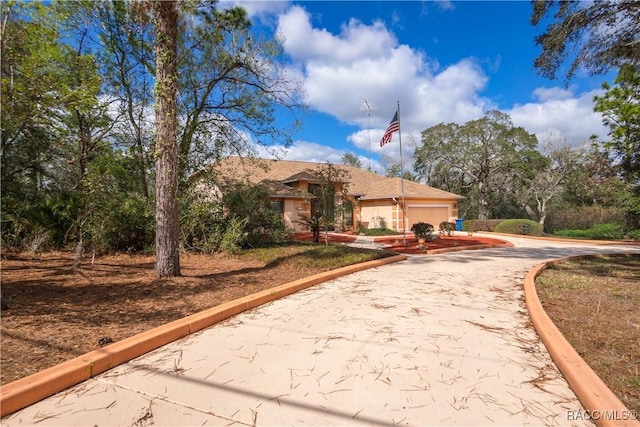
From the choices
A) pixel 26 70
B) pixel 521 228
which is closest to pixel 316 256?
pixel 26 70

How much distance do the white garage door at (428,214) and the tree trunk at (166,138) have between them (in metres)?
17.8

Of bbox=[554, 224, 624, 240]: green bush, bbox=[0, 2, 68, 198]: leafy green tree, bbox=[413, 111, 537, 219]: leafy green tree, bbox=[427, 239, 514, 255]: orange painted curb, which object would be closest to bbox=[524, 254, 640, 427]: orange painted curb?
bbox=[0, 2, 68, 198]: leafy green tree

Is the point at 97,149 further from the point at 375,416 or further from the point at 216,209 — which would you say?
the point at 375,416

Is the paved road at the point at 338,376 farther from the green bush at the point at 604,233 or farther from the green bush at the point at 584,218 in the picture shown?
the green bush at the point at 584,218

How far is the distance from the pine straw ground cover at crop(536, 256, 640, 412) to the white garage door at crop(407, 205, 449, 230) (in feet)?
43.7

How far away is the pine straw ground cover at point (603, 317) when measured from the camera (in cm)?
271

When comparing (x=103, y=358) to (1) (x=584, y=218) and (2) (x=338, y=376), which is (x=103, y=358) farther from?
(1) (x=584, y=218)

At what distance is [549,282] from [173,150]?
8.13m

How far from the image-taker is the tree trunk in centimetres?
556

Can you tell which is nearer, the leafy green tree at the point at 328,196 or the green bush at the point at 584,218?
the leafy green tree at the point at 328,196

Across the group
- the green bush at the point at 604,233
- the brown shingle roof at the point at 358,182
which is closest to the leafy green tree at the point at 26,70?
the brown shingle roof at the point at 358,182

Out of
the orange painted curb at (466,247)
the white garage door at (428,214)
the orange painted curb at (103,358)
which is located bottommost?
the orange painted curb at (103,358)

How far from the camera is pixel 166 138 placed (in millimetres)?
5641

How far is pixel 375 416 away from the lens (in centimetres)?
213
